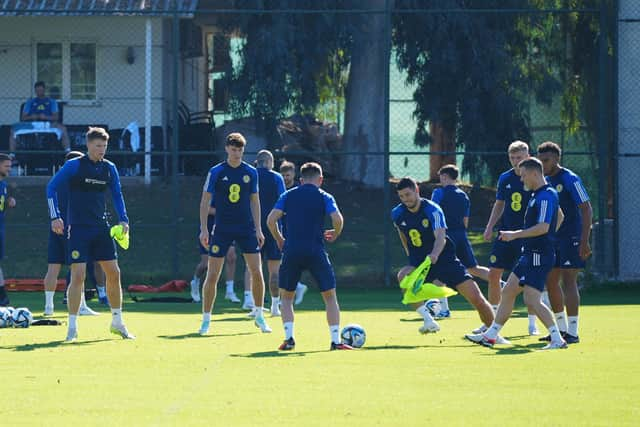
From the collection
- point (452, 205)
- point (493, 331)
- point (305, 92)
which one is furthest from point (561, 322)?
point (305, 92)

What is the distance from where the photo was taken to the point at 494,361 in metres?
10.9

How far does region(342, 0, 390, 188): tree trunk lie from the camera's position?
25.8m

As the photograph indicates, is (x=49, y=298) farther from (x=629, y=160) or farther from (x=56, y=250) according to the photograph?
(x=629, y=160)

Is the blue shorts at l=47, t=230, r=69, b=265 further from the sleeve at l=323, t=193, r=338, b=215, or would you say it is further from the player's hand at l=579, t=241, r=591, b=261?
the player's hand at l=579, t=241, r=591, b=261

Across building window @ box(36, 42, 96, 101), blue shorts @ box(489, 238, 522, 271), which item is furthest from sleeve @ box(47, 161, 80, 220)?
building window @ box(36, 42, 96, 101)

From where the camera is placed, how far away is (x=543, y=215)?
11.6 m

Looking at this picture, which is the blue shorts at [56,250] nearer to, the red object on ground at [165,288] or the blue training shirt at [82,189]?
the blue training shirt at [82,189]

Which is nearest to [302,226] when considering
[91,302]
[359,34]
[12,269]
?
[91,302]

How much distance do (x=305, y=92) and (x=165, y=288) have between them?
22.8 ft

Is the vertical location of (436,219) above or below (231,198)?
below

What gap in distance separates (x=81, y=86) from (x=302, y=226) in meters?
18.6

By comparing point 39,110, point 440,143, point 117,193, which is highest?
point 39,110

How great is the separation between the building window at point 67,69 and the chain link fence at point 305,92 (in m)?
0.03

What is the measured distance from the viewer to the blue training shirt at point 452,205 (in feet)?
51.2
